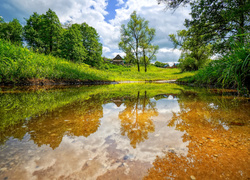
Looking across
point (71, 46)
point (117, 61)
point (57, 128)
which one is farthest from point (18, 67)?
point (117, 61)

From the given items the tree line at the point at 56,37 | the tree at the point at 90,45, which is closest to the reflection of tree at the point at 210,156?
the tree line at the point at 56,37

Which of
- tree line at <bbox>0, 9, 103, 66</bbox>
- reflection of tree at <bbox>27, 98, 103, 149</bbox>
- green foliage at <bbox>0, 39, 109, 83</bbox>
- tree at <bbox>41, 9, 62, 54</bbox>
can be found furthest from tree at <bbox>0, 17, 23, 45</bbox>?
reflection of tree at <bbox>27, 98, 103, 149</bbox>

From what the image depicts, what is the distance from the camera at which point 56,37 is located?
2970 centimetres

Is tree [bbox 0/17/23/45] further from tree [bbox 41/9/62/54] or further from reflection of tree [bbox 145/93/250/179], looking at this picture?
reflection of tree [bbox 145/93/250/179]

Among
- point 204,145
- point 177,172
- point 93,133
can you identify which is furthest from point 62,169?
point 204,145

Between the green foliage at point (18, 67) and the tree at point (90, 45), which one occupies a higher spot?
the tree at point (90, 45)

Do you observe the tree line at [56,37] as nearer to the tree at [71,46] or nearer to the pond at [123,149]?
the tree at [71,46]

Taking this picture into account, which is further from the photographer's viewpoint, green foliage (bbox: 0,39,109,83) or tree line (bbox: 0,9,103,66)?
tree line (bbox: 0,9,103,66)

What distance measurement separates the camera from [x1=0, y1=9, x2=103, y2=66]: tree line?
25375mm

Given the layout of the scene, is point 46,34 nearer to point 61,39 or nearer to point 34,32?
point 34,32

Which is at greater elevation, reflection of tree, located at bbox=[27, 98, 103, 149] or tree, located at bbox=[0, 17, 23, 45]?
tree, located at bbox=[0, 17, 23, 45]

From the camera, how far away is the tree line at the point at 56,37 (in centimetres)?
2538

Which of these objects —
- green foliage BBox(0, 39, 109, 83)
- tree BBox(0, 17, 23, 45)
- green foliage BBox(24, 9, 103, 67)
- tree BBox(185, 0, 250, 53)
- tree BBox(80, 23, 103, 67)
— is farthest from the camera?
tree BBox(0, 17, 23, 45)

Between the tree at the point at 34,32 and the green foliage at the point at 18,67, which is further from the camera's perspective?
the tree at the point at 34,32
